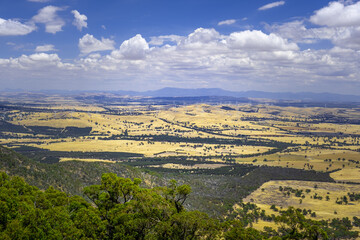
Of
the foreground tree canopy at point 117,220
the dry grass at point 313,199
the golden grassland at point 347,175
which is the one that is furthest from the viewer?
the golden grassland at point 347,175

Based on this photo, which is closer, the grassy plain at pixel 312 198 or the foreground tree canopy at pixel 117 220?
the foreground tree canopy at pixel 117 220

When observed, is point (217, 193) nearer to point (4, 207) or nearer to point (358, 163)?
point (4, 207)

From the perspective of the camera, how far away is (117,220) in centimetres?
2786

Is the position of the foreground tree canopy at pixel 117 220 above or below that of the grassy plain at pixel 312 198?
above

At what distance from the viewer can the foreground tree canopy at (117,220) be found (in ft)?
79.7

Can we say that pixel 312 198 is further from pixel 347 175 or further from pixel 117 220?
pixel 117 220

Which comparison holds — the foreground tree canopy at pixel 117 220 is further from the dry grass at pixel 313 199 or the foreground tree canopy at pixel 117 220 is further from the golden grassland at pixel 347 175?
the golden grassland at pixel 347 175

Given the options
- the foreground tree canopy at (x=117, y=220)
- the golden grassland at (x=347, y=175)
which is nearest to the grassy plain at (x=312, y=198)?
the golden grassland at (x=347, y=175)

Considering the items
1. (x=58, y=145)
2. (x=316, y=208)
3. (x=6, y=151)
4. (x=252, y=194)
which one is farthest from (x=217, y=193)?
(x=58, y=145)

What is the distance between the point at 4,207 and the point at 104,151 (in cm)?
15816

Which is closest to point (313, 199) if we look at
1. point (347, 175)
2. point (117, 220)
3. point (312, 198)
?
point (312, 198)

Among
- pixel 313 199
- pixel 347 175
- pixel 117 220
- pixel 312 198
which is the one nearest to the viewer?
pixel 117 220

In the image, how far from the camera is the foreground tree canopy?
2430 cm

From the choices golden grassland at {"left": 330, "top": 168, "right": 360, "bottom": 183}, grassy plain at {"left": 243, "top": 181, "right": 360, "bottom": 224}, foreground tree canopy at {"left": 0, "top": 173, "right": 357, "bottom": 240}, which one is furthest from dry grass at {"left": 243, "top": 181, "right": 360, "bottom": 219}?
foreground tree canopy at {"left": 0, "top": 173, "right": 357, "bottom": 240}
